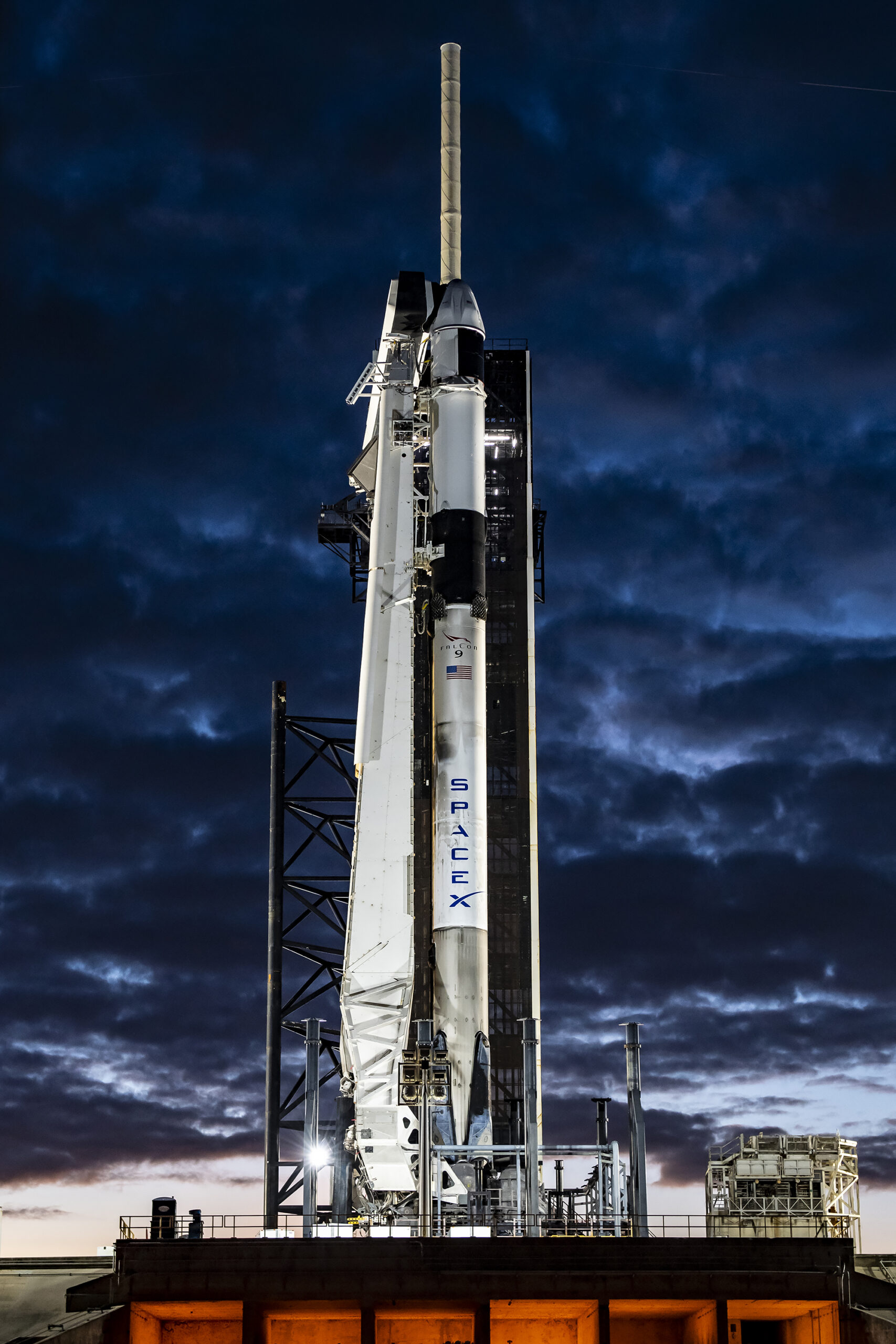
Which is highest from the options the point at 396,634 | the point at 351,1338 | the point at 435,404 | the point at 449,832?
the point at 435,404

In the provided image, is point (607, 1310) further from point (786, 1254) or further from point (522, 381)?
point (522, 381)

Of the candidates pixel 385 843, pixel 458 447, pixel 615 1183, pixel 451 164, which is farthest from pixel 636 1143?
pixel 451 164

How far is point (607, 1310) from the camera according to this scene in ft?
107

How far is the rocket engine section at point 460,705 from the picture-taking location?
37750mm

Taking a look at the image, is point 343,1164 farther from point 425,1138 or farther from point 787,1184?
point 787,1184

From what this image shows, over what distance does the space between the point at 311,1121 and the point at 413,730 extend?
10408mm

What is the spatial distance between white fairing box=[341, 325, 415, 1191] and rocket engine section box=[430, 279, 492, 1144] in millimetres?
807

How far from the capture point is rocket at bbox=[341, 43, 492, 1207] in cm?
3716

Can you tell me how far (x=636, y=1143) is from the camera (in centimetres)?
3547

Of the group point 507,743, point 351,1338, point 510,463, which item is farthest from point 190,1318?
point 510,463

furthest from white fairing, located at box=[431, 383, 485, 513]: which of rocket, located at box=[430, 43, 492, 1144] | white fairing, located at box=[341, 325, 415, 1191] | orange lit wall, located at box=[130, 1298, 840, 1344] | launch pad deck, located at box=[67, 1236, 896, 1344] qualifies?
orange lit wall, located at box=[130, 1298, 840, 1344]

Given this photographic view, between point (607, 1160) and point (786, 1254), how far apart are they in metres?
5.66

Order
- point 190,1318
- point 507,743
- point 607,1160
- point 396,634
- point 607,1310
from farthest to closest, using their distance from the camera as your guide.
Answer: point 507,743, point 396,634, point 607,1160, point 190,1318, point 607,1310

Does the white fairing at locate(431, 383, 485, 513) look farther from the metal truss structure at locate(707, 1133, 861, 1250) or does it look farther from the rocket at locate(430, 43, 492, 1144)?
the metal truss structure at locate(707, 1133, 861, 1250)
